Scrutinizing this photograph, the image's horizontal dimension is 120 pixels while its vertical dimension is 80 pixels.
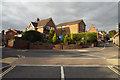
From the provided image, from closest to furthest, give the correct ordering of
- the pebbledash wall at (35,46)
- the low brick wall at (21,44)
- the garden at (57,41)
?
the pebbledash wall at (35,46) → the garden at (57,41) → the low brick wall at (21,44)

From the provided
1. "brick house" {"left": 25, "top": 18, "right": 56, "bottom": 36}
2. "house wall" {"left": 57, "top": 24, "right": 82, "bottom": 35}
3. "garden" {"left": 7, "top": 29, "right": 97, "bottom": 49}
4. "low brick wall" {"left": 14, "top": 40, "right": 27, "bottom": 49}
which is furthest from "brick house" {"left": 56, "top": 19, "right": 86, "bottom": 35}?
"low brick wall" {"left": 14, "top": 40, "right": 27, "bottom": 49}

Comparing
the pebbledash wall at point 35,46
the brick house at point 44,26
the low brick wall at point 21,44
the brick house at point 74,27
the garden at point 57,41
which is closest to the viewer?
the pebbledash wall at point 35,46

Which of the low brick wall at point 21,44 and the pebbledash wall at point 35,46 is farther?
the low brick wall at point 21,44

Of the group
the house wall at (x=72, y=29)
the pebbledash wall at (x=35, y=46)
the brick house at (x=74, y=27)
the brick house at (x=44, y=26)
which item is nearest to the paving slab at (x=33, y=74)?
the pebbledash wall at (x=35, y=46)

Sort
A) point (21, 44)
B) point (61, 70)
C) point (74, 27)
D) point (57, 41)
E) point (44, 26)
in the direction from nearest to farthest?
point (61, 70) → point (57, 41) → point (21, 44) → point (44, 26) → point (74, 27)

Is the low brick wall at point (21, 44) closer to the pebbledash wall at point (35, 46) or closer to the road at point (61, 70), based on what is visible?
the pebbledash wall at point (35, 46)

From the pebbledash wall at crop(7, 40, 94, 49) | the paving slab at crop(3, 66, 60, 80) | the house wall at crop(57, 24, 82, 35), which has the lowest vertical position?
the paving slab at crop(3, 66, 60, 80)

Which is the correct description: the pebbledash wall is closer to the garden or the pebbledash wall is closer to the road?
the garden

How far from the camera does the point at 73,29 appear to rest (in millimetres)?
35906

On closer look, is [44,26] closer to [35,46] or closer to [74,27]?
[35,46]

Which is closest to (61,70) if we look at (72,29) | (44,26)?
(44,26)

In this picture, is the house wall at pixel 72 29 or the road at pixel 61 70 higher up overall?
the house wall at pixel 72 29

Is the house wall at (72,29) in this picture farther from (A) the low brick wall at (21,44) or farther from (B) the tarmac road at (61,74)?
(B) the tarmac road at (61,74)

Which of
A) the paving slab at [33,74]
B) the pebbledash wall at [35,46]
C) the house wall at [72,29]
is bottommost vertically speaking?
the paving slab at [33,74]
